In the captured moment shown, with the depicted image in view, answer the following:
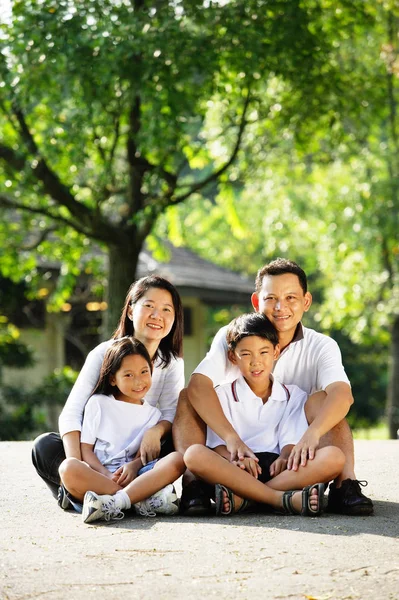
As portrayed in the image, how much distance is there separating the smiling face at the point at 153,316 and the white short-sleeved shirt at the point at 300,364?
301 mm

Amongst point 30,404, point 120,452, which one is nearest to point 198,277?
point 30,404

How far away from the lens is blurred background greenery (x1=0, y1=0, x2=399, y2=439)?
9.67 metres

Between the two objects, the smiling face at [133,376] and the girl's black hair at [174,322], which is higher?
the girl's black hair at [174,322]

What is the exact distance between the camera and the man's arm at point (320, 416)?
4.96m

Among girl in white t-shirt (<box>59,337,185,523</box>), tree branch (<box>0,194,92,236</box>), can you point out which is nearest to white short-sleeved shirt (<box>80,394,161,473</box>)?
girl in white t-shirt (<box>59,337,185,523</box>)

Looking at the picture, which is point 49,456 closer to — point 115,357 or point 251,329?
point 115,357

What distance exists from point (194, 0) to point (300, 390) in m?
5.79

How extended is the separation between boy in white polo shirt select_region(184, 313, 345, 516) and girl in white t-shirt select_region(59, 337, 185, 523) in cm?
22

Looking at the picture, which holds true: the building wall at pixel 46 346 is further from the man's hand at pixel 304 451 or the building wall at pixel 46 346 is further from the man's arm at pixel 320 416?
the man's hand at pixel 304 451

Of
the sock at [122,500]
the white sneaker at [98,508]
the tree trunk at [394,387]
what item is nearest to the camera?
the white sneaker at [98,508]

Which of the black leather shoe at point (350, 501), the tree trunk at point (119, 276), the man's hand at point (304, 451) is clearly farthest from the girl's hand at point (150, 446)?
the tree trunk at point (119, 276)

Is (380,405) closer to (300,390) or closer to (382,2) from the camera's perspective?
(382,2)

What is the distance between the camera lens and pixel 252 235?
3036 centimetres

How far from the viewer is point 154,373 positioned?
18.3ft
